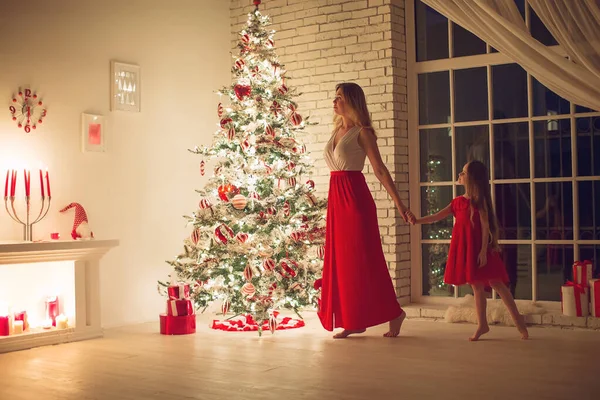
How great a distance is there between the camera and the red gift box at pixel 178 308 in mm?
5840

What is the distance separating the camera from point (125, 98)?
6434 mm

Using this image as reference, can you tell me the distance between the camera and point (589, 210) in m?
6.01

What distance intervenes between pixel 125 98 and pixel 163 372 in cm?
280

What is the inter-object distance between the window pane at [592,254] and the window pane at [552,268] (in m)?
0.08

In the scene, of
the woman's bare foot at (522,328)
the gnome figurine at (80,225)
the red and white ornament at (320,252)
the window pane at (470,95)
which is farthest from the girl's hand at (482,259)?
the gnome figurine at (80,225)

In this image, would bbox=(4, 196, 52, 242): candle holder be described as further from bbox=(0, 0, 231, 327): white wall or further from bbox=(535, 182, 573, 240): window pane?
bbox=(535, 182, 573, 240): window pane

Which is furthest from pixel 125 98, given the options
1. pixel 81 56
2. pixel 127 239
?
pixel 127 239

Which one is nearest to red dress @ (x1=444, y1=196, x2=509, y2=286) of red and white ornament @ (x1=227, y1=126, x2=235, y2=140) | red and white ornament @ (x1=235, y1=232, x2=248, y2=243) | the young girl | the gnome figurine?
the young girl

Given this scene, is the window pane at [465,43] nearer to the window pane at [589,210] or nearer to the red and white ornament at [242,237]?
the window pane at [589,210]

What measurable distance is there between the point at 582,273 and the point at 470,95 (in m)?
1.69

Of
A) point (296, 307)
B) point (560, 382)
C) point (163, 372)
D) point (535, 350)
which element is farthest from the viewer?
point (296, 307)

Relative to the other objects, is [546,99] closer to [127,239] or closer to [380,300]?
[380,300]

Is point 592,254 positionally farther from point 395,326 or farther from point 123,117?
point 123,117

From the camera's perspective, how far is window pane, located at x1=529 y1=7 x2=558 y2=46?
20.4 feet
